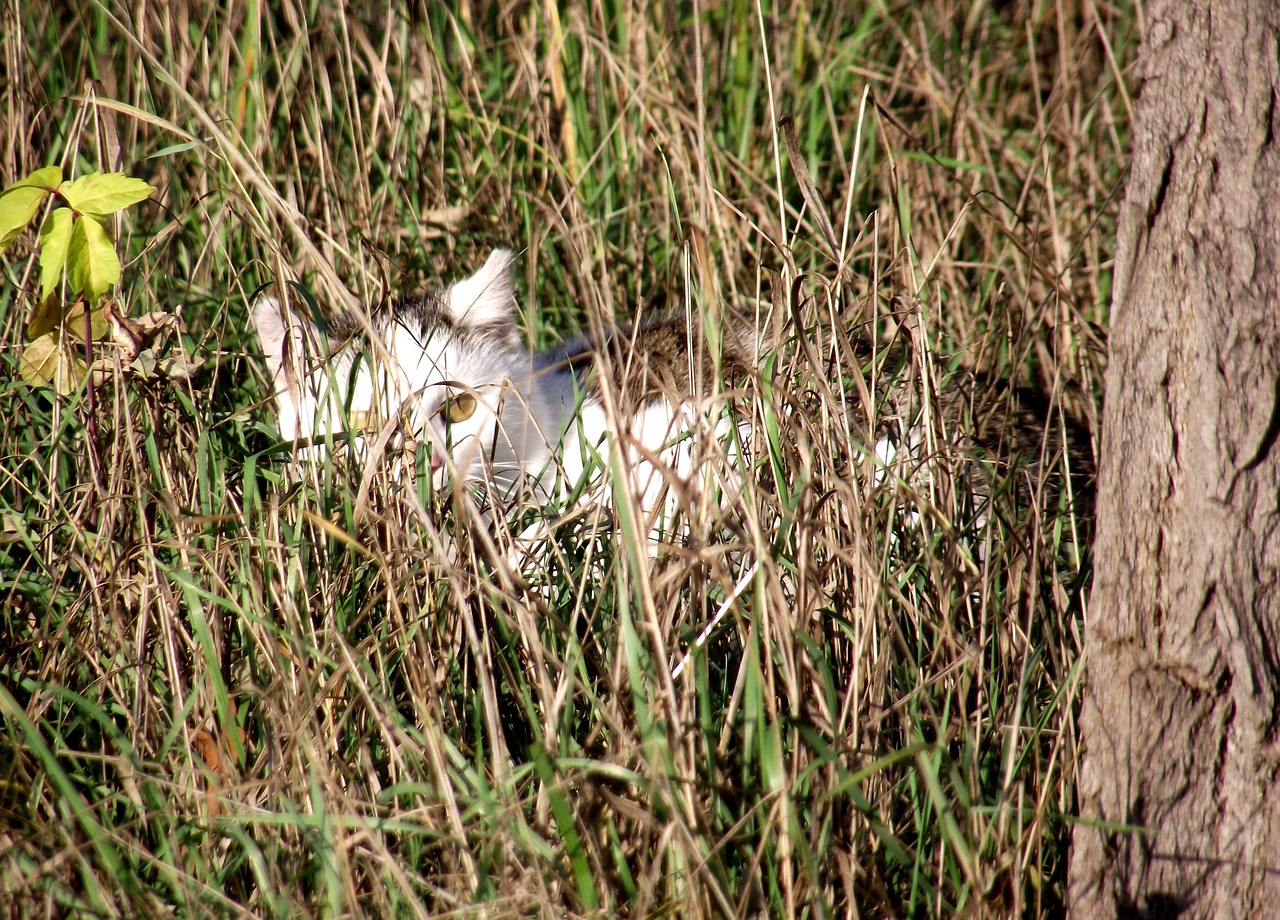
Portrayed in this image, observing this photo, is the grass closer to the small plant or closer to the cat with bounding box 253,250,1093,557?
the cat with bounding box 253,250,1093,557

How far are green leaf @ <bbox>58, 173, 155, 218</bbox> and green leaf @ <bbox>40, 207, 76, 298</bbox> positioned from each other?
0.8 inches

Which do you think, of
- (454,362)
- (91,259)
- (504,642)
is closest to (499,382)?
(454,362)

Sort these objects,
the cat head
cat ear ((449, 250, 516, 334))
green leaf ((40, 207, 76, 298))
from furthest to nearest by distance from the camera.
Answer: cat ear ((449, 250, 516, 334))
the cat head
green leaf ((40, 207, 76, 298))

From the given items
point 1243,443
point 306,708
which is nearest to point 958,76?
point 1243,443

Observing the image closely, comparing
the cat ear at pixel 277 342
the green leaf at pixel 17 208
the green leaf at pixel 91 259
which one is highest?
the green leaf at pixel 17 208

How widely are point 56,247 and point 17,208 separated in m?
0.09

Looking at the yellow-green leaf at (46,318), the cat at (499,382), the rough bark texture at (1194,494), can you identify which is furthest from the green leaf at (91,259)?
the rough bark texture at (1194,494)

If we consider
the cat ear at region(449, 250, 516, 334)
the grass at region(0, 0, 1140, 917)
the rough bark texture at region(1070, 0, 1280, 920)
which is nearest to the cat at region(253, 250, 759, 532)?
the cat ear at region(449, 250, 516, 334)

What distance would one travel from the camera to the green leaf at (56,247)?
1276mm

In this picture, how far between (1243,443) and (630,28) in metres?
2.05

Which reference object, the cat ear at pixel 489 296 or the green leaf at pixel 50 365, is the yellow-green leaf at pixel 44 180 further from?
the cat ear at pixel 489 296

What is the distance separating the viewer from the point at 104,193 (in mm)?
1317

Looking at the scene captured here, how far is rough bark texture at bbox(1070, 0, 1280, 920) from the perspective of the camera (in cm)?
102

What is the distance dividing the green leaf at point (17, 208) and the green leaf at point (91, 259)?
55 mm
